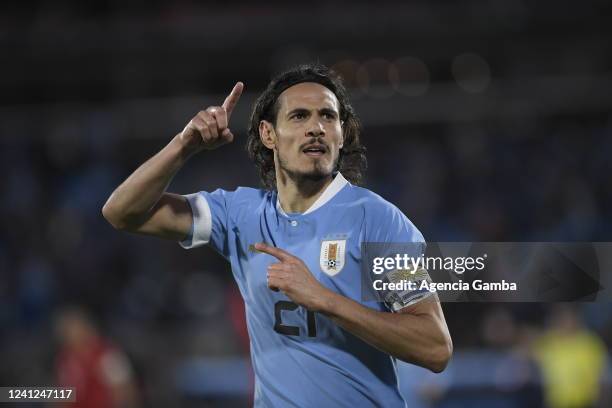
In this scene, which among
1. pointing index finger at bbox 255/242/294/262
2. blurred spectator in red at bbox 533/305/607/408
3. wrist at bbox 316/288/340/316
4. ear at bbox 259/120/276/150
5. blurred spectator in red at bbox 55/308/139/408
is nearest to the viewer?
wrist at bbox 316/288/340/316

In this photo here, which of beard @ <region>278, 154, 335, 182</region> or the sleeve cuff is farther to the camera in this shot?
the sleeve cuff

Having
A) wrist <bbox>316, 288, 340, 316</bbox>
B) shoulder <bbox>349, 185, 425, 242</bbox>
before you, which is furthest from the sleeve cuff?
wrist <bbox>316, 288, 340, 316</bbox>

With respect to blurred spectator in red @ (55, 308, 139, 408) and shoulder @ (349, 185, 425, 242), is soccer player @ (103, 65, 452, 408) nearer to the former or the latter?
shoulder @ (349, 185, 425, 242)

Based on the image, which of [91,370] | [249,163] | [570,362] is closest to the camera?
[91,370]

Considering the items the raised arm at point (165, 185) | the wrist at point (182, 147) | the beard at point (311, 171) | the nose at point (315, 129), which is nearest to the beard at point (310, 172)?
the beard at point (311, 171)

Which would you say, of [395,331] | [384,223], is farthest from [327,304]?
[384,223]

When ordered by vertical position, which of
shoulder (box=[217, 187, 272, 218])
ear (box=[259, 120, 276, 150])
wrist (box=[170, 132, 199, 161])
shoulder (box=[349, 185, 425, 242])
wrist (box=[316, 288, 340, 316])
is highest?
ear (box=[259, 120, 276, 150])

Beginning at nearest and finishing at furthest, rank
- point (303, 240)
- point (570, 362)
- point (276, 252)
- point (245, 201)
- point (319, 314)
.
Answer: point (276, 252) → point (319, 314) → point (303, 240) → point (245, 201) → point (570, 362)

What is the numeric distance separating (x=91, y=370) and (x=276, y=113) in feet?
14.0

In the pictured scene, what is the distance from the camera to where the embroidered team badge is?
3387 mm

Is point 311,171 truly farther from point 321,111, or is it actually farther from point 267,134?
point 267,134

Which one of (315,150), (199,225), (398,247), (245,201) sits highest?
(315,150)

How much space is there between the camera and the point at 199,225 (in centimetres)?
376

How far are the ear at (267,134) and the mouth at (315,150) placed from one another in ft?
1.04
